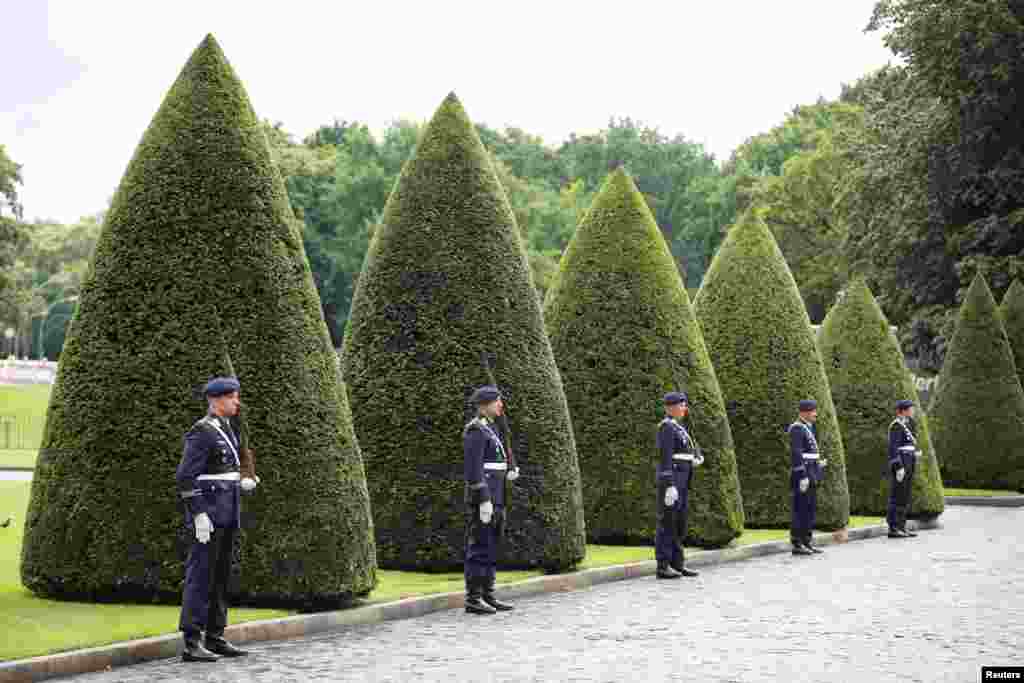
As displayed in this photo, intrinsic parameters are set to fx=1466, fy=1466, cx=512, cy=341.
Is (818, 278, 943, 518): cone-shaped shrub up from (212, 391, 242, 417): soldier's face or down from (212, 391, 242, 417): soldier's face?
up

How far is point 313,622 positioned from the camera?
12.3 meters

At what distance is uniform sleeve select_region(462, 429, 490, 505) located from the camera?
1366cm

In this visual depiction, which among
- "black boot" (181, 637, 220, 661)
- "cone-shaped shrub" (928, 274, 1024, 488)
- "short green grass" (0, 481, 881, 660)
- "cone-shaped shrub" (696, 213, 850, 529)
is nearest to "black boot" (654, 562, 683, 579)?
"short green grass" (0, 481, 881, 660)

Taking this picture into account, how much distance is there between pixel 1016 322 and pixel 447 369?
25.1 meters

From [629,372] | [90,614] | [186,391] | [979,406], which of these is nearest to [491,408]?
[186,391]

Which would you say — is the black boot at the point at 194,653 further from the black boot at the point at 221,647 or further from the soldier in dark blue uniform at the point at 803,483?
the soldier in dark blue uniform at the point at 803,483

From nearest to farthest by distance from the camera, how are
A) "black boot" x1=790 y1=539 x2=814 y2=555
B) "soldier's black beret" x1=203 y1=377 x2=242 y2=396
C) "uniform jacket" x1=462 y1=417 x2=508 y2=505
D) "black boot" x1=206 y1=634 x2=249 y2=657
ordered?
"black boot" x1=206 y1=634 x2=249 y2=657 < "soldier's black beret" x1=203 y1=377 x2=242 y2=396 < "uniform jacket" x1=462 y1=417 x2=508 y2=505 < "black boot" x1=790 y1=539 x2=814 y2=555

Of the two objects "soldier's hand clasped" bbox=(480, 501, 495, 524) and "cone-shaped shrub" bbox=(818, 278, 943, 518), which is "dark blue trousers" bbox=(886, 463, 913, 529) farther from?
"soldier's hand clasped" bbox=(480, 501, 495, 524)

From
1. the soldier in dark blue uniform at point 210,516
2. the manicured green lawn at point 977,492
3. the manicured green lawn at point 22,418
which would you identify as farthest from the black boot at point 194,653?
the manicured green lawn at point 22,418

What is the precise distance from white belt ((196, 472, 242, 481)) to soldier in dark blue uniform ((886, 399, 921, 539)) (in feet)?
46.8

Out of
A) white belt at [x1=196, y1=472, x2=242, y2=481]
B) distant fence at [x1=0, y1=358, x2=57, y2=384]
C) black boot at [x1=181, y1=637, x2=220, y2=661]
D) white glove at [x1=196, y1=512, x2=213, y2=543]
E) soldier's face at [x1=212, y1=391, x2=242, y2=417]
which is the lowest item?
black boot at [x1=181, y1=637, x2=220, y2=661]

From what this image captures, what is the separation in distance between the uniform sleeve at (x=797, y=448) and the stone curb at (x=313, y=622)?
4.35ft

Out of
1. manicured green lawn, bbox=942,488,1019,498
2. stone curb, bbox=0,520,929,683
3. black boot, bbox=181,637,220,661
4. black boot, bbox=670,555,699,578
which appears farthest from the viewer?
manicured green lawn, bbox=942,488,1019,498

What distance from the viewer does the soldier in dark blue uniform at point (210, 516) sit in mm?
10734
